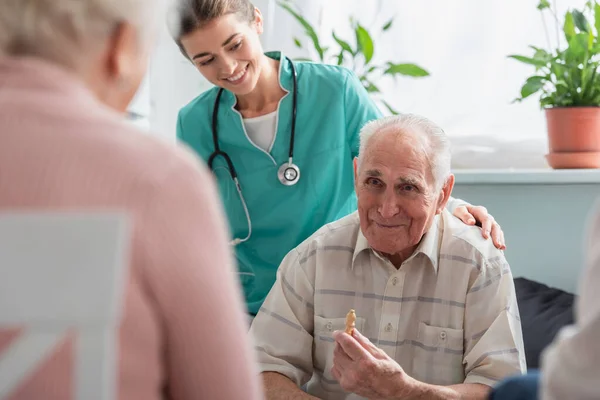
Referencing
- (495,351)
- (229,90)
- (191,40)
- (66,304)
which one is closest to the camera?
(66,304)

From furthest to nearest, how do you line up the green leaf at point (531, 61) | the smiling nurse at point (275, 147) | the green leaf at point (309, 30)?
the green leaf at point (309, 30) < the green leaf at point (531, 61) < the smiling nurse at point (275, 147)

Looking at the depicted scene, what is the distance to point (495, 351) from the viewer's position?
1619 mm

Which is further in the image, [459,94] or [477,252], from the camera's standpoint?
[459,94]

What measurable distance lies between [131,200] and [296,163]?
1381 mm

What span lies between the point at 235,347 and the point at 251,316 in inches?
50.3

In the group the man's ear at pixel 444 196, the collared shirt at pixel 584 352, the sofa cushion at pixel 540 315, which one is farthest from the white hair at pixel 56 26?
the sofa cushion at pixel 540 315

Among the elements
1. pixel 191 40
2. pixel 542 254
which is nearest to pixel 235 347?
pixel 191 40

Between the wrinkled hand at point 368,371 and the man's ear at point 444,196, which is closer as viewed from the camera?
the wrinkled hand at point 368,371

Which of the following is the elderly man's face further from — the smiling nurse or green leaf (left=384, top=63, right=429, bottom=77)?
green leaf (left=384, top=63, right=429, bottom=77)

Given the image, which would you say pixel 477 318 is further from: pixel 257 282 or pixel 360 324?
pixel 257 282

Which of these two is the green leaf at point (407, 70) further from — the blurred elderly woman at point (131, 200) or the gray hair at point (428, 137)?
the blurred elderly woman at point (131, 200)

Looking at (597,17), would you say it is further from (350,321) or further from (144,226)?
(144,226)

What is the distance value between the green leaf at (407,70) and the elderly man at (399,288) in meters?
1.02

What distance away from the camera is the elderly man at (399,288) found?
1694mm
